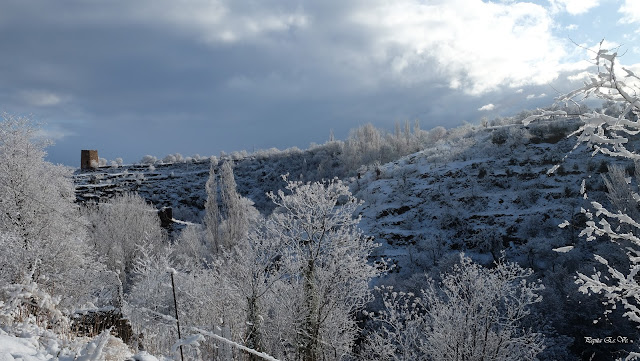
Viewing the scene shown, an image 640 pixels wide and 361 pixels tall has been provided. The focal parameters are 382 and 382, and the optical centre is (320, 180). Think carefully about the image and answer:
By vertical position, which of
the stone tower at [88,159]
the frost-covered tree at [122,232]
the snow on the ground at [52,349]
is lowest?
the frost-covered tree at [122,232]

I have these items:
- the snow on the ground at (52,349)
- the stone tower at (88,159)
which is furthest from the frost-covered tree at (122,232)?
the stone tower at (88,159)

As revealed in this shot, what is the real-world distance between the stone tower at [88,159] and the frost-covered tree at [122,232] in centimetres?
2987

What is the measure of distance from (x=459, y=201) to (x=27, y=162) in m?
31.2

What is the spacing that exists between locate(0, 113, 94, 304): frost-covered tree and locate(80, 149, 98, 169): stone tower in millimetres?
52445

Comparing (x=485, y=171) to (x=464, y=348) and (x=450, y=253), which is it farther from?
(x=464, y=348)

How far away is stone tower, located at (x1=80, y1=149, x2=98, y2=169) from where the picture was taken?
212ft

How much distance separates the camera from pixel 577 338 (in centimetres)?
1831

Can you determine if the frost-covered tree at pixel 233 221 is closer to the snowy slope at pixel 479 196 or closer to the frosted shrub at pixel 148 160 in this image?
the snowy slope at pixel 479 196

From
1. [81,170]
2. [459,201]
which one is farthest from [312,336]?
[81,170]

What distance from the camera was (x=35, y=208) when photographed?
17094 millimetres

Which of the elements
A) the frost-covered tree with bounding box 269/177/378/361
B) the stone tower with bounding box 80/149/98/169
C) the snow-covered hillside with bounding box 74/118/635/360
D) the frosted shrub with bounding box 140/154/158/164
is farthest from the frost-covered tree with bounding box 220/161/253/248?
the frosted shrub with bounding box 140/154/158/164

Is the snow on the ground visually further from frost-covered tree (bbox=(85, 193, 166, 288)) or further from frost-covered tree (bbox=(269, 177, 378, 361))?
frost-covered tree (bbox=(85, 193, 166, 288))

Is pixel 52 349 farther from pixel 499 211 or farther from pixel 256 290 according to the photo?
pixel 499 211

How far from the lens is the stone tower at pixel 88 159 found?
212ft
